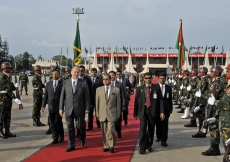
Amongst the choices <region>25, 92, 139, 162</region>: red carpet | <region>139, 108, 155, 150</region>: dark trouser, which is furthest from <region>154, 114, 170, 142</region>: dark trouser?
<region>25, 92, 139, 162</region>: red carpet

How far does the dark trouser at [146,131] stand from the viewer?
6336 millimetres

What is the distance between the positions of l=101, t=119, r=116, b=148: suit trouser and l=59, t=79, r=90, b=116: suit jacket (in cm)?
62

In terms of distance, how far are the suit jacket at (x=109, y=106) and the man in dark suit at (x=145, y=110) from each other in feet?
→ 1.66

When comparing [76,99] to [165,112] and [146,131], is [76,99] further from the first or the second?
[165,112]

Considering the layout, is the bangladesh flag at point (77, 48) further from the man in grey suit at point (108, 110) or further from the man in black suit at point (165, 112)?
the man in grey suit at point (108, 110)

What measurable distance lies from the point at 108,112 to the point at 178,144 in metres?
2.28

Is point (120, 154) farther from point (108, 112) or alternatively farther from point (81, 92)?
point (81, 92)

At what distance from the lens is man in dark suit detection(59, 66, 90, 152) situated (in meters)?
6.48

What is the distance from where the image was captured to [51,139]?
762 cm

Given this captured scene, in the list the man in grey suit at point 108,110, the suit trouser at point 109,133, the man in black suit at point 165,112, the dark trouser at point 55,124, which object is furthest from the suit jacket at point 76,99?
the man in black suit at point 165,112

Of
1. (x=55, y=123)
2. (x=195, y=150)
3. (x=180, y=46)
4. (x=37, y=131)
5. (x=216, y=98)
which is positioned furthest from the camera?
(x=180, y=46)

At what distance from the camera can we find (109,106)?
6309 mm

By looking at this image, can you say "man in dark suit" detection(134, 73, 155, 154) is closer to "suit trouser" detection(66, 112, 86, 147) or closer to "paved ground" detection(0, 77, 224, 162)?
"paved ground" detection(0, 77, 224, 162)

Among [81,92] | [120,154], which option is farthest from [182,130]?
[81,92]
